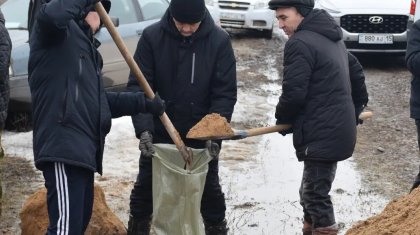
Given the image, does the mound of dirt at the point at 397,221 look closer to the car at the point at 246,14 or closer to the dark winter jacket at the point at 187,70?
the dark winter jacket at the point at 187,70

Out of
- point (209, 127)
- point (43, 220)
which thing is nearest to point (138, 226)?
point (43, 220)

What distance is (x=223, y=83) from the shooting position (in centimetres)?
460

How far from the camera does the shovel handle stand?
386 cm

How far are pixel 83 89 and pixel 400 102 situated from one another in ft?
21.9

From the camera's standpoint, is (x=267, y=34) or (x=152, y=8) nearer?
(x=152, y=8)

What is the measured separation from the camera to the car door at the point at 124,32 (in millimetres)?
8703

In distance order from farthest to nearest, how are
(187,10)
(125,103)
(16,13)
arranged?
(16,13)
(187,10)
(125,103)

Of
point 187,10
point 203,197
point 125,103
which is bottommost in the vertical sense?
point 203,197

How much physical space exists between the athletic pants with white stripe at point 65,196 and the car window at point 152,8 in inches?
231

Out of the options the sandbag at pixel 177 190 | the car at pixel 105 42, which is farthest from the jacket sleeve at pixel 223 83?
the car at pixel 105 42

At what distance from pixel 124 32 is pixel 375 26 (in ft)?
14.0

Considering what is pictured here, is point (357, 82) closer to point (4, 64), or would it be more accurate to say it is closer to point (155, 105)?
point (155, 105)

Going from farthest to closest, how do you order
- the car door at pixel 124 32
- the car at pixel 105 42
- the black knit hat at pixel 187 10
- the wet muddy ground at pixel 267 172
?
1. the car door at pixel 124 32
2. the car at pixel 105 42
3. the wet muddy ground at pixel 267 172
4. the black knit hat at pixel 187 10

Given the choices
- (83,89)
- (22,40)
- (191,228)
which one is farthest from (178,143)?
(22,40)
